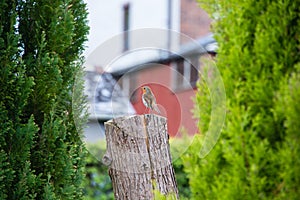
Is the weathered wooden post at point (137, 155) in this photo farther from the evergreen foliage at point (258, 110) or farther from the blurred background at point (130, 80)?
the evergreen foliage at point (258, 110)

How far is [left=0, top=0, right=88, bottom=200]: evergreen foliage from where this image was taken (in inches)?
150

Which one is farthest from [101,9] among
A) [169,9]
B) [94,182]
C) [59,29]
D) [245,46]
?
[245,46]

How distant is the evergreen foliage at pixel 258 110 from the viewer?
86.8 inches

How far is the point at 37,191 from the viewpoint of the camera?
12.8ft

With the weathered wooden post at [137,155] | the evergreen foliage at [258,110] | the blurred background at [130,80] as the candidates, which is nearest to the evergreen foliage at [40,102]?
the blurred background at [130,80]

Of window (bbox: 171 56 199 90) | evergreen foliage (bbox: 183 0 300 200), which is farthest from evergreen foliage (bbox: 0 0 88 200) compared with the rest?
evergreen foliage (bbox: 183 0 300 200)

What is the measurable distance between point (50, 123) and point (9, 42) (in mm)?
615

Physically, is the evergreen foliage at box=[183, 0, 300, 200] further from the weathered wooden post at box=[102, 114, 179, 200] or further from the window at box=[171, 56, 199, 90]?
the window at box=[171, 56, 199, 90]

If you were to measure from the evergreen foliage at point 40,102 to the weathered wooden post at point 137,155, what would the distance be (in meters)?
0.43

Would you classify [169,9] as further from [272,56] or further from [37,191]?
[272,56]

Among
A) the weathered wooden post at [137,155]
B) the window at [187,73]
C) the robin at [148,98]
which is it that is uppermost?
the window at [187,73]

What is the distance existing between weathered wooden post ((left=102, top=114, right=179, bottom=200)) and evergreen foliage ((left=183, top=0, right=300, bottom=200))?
1.24m

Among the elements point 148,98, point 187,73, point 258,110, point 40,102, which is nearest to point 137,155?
point 148,98

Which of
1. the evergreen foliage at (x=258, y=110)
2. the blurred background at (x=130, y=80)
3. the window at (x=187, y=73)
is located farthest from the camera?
the window at (x=187, y=73)
